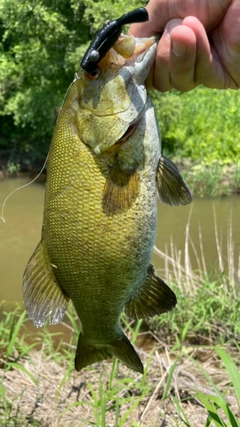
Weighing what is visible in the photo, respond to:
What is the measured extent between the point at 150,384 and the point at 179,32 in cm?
283

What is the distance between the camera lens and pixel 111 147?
68.6 inches

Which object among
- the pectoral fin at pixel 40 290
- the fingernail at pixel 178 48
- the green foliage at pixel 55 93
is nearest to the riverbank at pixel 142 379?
the pectoral fin at pixel 40 290

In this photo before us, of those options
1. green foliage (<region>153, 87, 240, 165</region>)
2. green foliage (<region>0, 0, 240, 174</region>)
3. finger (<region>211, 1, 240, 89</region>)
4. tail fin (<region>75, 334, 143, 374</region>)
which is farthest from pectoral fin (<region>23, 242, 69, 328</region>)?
green foliage (<region>153, 87, 240, 165</region>)

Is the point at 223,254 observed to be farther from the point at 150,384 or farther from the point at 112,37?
the point at 112,37

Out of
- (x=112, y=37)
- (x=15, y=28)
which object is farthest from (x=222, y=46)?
(x=15, y=28)

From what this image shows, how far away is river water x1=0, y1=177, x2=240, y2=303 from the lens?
742cm

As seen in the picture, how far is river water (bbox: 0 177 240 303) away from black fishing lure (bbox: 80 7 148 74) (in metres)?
5.30

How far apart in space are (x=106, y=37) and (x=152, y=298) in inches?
38.9

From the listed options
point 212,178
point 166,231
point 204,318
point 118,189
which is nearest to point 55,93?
point 212,178

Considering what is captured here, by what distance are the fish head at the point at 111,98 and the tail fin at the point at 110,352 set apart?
0.82 m

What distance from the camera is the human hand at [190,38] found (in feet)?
6.35

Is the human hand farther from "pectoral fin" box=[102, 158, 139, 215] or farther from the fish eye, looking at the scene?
"pectoral fin" box=[102, 158, 139, 215]

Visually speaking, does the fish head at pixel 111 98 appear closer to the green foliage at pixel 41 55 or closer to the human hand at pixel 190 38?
the human hand at pixel 190 38

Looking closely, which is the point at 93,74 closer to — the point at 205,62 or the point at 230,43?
the point at 205,62
